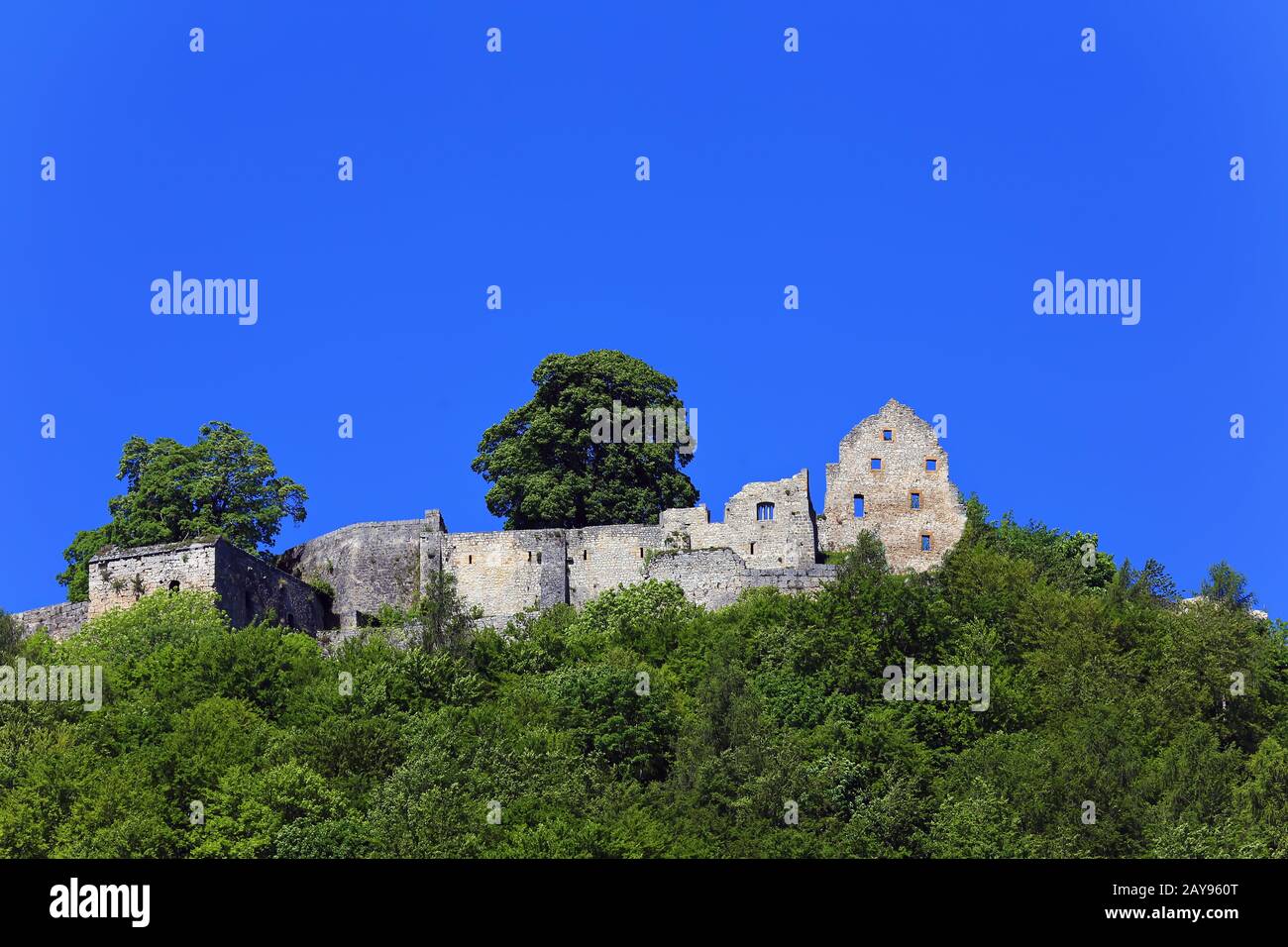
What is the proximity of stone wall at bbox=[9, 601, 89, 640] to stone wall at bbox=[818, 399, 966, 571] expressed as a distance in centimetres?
2035

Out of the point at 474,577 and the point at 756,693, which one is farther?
the point at 474,577

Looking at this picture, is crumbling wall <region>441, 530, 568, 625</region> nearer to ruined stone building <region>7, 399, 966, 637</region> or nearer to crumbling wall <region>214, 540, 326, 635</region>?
ruined stone building <region>7, 399, 966, 637</region>

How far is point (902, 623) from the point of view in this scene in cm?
5597

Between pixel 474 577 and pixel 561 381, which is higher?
pixel 561 381

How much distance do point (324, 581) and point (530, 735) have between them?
56.8 feet

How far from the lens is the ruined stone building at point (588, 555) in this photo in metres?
60.7

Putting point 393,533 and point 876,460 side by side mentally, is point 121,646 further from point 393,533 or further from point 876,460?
point 876,460

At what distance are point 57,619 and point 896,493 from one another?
921 inches

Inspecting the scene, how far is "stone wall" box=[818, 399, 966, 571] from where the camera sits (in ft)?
216
